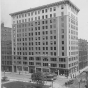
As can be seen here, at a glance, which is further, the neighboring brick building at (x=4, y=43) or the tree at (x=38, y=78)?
the tree at (x=38, y=78)

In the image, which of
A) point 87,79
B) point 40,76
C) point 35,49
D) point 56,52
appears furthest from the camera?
point 56,52

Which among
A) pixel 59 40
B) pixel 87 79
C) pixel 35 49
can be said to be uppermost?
pixel 59 40

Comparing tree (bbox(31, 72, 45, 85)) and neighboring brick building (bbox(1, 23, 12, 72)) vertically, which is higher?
neighboring brick building (bbox(1, 23, 12, 72))

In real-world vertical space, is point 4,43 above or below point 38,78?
above

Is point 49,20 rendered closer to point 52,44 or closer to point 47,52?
point 52,44

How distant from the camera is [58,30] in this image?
30.2ft

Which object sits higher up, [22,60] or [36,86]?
[22,60]

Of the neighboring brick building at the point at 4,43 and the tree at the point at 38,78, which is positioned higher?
the neighboring brick building at the point at 4,43

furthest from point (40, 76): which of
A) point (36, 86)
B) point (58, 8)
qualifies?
point (58, 8)

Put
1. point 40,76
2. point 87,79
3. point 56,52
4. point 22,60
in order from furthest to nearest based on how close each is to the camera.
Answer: point 56,52 → point 22,60 → point 40,76 → point 87,79

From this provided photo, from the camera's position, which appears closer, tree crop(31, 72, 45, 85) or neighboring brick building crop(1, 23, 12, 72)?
neighboring brick building crop(1, 23, 12, 72)

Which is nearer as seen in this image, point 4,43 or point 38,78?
point 4,43

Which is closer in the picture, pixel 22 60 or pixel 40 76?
pixel 40 76

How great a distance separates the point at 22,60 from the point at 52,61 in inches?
93.0
